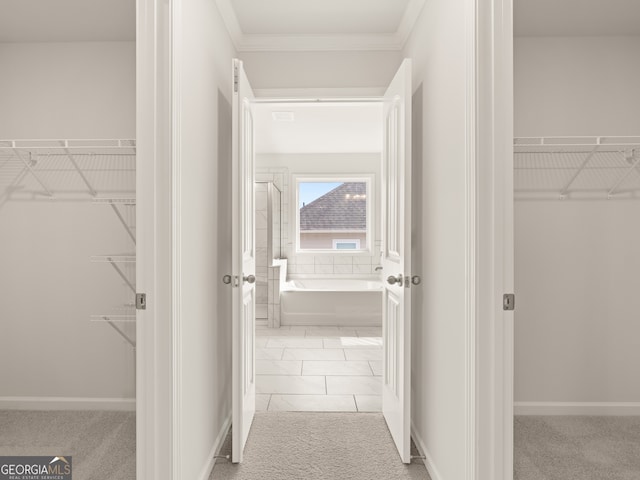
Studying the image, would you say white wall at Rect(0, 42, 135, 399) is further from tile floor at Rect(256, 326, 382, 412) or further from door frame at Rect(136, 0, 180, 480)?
door frame at Rect(136, 0, 180, 480)

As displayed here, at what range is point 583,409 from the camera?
2777 mm

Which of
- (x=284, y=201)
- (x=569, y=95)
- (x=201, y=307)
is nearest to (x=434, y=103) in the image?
(x=569, y=95)

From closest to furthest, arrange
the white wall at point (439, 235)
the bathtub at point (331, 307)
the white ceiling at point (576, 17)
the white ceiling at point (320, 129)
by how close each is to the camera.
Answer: the white wall at point (439, 235)
the white ceiling at point (576, 17)
the white ceiling at point (320, 129)
the bathtub at point (331, 307)

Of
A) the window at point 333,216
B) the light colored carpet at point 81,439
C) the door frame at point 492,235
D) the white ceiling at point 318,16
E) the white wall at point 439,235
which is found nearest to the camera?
the door frame at point 492,235

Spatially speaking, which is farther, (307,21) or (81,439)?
(307,21)

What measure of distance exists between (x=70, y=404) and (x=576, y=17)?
13.3 feet

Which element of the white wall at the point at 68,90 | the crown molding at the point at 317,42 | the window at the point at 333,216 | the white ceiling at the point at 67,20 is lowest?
the window at the point at 333,216

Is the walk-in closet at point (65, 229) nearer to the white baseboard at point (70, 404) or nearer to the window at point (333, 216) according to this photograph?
the white baseboard at point (70, 404)

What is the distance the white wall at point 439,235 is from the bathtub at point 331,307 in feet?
8.86

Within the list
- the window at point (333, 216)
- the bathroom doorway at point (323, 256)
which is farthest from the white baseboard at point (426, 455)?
the window at point (333, 216)

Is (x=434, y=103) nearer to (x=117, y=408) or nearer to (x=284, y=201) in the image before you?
(x=117, y=408)

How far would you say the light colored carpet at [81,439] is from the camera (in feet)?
7.00

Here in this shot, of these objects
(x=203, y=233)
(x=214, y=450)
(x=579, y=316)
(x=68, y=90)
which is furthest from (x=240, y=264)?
(x=579, y=316)

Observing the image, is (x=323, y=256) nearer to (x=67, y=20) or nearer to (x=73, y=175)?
(x=73, y=175)
